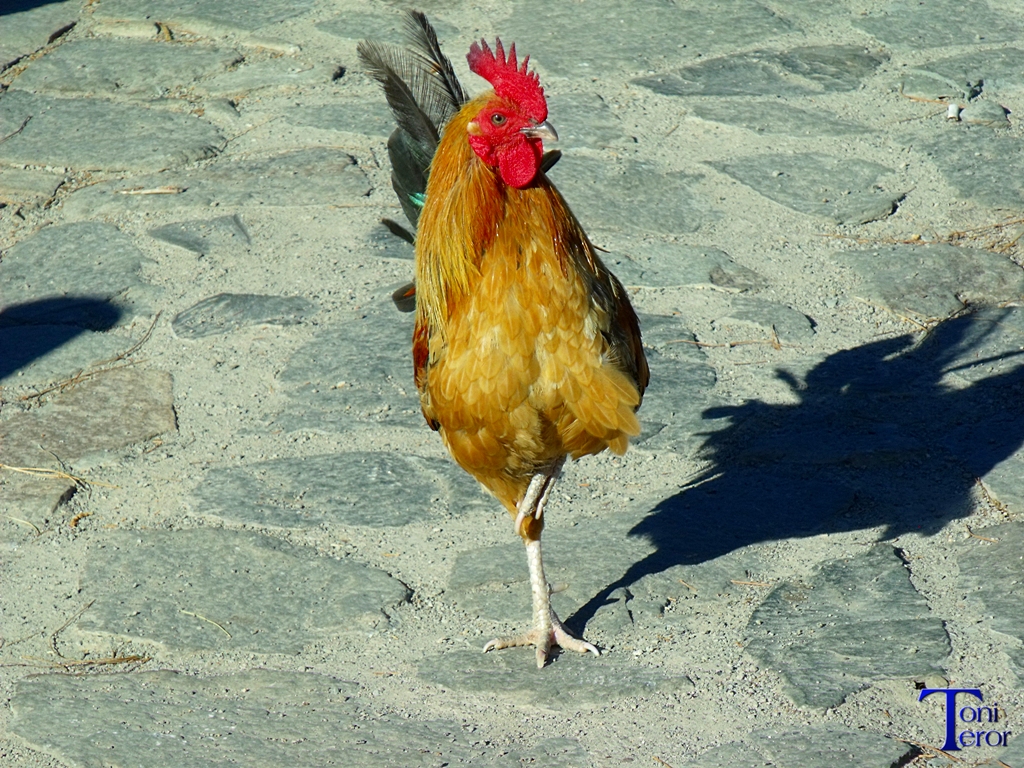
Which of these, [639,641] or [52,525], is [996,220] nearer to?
[639,641]

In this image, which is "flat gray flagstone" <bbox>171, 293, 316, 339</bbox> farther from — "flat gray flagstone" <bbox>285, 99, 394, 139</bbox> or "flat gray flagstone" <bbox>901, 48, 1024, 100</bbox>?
"flat gray flagstone" <bbox>901, 48, 1024, 100</bbox>

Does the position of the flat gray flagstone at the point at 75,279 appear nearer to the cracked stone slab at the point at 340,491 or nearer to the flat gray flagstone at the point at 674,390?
the cracked stone slab at the point at 340,491

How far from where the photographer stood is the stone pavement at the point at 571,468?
328 centimetres

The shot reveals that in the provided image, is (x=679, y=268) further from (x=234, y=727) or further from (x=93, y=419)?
(x=234, y=727)

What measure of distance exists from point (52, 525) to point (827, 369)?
279cm

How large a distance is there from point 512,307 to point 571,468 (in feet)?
4.08

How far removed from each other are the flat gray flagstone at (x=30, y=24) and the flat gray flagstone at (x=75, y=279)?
1857 millimetres

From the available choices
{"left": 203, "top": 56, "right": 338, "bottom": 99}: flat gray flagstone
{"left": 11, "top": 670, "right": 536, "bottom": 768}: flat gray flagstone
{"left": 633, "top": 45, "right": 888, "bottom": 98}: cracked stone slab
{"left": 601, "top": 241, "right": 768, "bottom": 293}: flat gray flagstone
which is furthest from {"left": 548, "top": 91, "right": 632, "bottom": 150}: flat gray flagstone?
{"left": 11, "top": 670, "right": 536, "bottom": 768}: flat gray flagstone

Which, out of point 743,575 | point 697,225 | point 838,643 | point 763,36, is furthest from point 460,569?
point 763,36

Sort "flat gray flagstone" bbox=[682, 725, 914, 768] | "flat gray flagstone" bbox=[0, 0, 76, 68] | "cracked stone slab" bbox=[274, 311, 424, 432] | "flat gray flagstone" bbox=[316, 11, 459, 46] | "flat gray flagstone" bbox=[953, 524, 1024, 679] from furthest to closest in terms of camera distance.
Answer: "flat gray flagstone" bbox=[0, 0, 76, 68] → "flat gray flagstone" bbox=[316, 11, 459, 46] → "cracked stone slab" bbox=[274, 311, 424, 432] → "flat gray flagstone" bbox=[953, 524, 1024, 679] → "flat gray flagstone" bbox=[682, 725, 914, 768]

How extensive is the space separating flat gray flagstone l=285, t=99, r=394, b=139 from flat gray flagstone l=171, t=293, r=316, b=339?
53.9 inches

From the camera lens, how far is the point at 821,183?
5.66 metres

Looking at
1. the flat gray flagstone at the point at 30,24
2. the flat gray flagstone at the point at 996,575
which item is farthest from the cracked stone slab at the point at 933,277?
the flat gray flagstone at the point at 30,24

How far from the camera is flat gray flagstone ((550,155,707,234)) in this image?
17.9 ft
